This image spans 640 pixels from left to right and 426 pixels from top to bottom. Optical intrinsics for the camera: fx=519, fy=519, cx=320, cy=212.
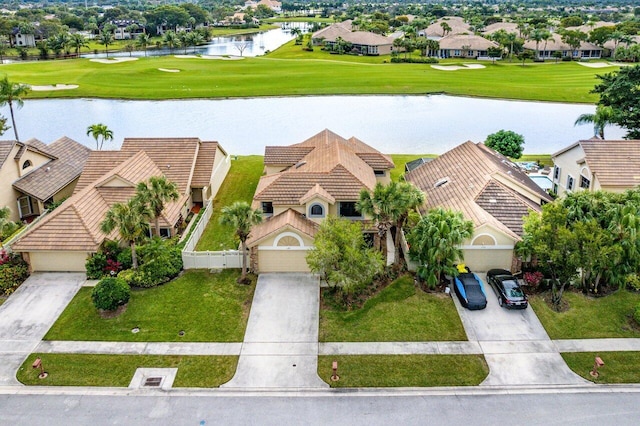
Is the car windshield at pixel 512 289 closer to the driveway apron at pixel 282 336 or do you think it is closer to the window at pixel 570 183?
the driveway apron at pixel 282 336

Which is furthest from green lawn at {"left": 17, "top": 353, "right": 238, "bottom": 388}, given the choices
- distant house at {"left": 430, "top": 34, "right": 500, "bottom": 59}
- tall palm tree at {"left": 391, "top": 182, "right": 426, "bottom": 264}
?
distant house at {"left": 430, "top": 34, "right": 500, "bottom": 59}

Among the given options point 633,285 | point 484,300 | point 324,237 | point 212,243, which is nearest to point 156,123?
point 212,243

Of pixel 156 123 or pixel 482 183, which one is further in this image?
pixel 156 123

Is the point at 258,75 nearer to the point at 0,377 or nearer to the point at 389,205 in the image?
the point at 389,205

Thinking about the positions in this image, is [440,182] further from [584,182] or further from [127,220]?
[127,220]

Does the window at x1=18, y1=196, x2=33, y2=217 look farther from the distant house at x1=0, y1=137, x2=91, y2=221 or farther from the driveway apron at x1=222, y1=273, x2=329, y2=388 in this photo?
the driveway apron at x1=222, y1=273, x2=329, y2=388

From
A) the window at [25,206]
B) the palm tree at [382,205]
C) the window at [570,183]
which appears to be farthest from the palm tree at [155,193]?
the window at [570,183]
